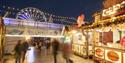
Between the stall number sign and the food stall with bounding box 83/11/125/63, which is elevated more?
the stall number sign

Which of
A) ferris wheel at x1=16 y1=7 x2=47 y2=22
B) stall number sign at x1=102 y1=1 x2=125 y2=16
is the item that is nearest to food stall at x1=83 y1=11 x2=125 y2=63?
stall number sign at x1=102 y1=1 x2=125 y2=16

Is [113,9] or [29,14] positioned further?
[29,14]

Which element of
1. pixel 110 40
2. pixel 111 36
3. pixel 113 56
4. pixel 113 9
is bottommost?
pixel 113 56

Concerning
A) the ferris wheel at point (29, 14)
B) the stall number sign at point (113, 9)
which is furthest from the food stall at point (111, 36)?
the ferris wheel at point (29, 14)

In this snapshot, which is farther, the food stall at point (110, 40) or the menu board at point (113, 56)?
the menu board at point (113, 56)

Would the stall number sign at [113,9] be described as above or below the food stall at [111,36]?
above

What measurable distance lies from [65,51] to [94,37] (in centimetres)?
534

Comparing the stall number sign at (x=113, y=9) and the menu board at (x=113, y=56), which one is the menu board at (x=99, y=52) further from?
the stall number sign at (x=113, y=9)

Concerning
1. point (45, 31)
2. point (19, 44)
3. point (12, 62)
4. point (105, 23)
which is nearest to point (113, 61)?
point (105, 23)

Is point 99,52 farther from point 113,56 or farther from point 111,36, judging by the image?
point 111,36

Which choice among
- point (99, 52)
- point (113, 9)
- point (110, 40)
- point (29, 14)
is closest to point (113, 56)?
point (99, 52)

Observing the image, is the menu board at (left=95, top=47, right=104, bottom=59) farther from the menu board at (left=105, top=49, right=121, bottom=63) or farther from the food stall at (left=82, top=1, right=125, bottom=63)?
the menu board at (left=105, top=49, right=121, bottom=63)

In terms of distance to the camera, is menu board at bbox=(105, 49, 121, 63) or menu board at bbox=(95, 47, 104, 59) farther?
menu board at bbox=(95, 47, 104, 59)

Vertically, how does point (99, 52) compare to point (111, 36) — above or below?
below
